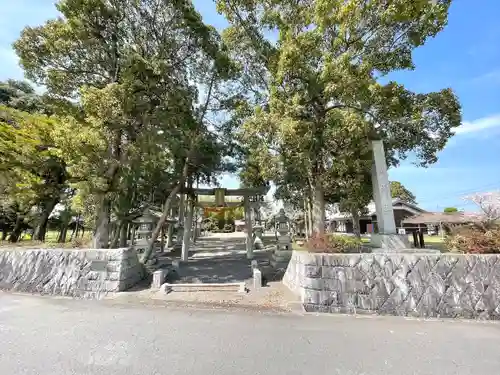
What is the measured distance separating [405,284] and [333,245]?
1.67 meters

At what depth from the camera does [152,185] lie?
1112cm

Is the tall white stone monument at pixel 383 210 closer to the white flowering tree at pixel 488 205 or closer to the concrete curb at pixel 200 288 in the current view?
the white flowering tree at pixel 488 205

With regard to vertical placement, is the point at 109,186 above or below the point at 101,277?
above

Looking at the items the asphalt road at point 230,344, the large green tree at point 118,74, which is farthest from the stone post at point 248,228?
the asphalt road at point 230,344

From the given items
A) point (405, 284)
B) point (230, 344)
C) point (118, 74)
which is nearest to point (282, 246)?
point (405, 284)

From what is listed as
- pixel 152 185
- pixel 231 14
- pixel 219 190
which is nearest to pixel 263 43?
pixel 231 14

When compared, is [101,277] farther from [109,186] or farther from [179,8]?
[179,8]

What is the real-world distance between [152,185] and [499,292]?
38.0 ft

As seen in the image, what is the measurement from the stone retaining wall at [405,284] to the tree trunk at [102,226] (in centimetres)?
662

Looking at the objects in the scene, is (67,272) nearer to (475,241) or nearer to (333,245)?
(333,245)

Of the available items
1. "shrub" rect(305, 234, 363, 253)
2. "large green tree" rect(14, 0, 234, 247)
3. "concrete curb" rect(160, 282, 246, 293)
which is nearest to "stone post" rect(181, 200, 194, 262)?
"large green tree" rect(14, 0, 234, 247)

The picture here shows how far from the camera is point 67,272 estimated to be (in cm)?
670

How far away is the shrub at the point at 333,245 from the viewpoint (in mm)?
6148

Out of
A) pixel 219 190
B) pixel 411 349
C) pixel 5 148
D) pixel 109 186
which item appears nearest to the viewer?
pixel 411 349
